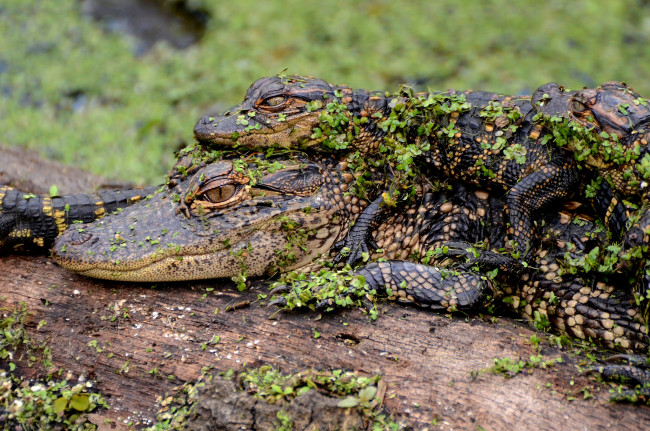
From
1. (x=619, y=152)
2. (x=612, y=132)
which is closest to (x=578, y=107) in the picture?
(x=612, y=132)

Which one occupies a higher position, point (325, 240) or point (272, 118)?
point (272, 118)

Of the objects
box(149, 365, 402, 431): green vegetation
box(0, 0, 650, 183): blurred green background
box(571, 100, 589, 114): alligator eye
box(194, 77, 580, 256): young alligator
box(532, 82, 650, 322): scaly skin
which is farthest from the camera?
box(0, 0, 650, 183): blurred green background

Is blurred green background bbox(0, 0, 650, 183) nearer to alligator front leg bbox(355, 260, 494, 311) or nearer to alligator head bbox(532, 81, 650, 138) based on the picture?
alligator front leg bbox(355, 260, 494, 311)

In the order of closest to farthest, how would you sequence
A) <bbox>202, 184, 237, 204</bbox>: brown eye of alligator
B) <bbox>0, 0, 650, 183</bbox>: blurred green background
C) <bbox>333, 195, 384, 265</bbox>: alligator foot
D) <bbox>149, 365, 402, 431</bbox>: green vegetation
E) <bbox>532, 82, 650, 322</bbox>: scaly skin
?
1. <bbox>149, 365, 402, 431</bbox>: green vegetation
2. <bbox>532, 82, 650, 322</bbox>: scaly skin
3. <bbox>202, 184, 237, 204</bbox>: brown eye of alligator
4. <bbox>333, 195, 384, 265</bbox>: alligator foot
5. <bbox>0, 0, 650, 183</bbox>: blurred green background

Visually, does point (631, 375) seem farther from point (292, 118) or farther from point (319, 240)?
point (292, 118)

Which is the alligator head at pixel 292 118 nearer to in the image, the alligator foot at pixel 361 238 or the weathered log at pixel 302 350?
the alligator foot at pixel 361 238

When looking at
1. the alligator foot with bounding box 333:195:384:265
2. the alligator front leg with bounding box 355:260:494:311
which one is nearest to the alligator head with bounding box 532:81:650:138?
the alligator front leg with bounding box 355:260:494:311
